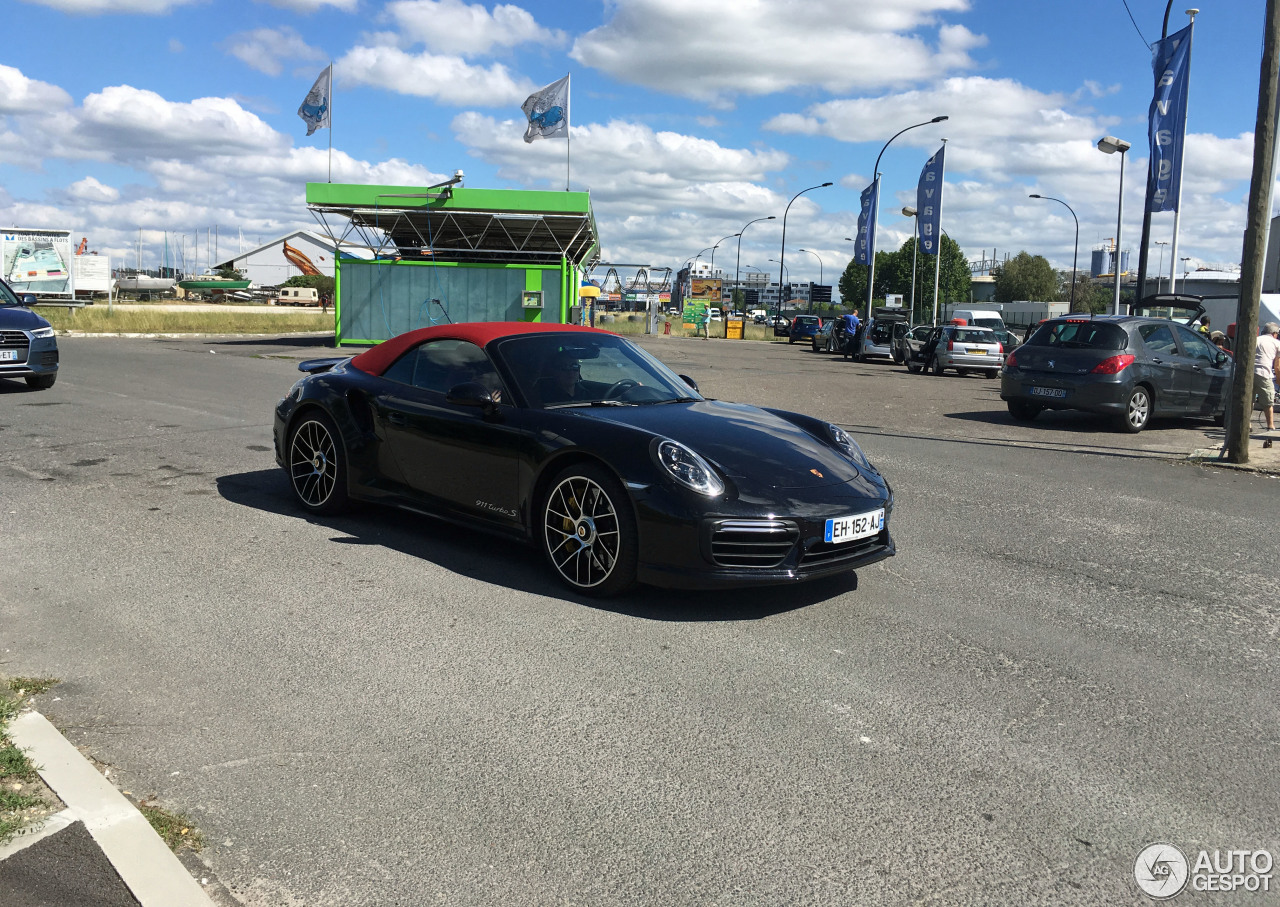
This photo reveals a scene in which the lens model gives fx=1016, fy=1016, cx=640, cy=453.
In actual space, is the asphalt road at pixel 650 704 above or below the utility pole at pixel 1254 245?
below

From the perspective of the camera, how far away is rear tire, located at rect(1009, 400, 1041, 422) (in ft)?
47.5

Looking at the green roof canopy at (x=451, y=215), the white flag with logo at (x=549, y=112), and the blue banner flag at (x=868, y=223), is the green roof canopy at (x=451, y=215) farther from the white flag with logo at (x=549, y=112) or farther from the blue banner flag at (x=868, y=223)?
the blue banner flag at (x=868, y=223)

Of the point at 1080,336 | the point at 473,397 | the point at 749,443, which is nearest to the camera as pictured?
the point at 749,443

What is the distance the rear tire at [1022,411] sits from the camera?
14473mm

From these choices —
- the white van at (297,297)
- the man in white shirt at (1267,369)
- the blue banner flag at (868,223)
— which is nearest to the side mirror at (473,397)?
the man in white shirt at (1267,369)

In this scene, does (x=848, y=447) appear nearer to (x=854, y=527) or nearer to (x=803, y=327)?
(x=854, y=527)

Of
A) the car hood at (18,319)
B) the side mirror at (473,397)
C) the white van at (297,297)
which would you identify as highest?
the white van at (297,297)

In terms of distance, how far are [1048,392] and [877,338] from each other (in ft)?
76.1

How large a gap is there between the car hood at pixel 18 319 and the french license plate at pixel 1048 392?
42.8ft

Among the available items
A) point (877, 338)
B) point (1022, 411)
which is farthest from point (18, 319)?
point (877, 338)

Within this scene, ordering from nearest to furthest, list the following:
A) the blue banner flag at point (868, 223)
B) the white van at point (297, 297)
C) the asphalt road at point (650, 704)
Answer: the asphalt road at point (650, 704), the blue banner flag at point (868, 223), the white van at point (297, 297)

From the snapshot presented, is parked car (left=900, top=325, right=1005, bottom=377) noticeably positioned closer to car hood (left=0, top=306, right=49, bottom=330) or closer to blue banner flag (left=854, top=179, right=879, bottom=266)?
blue banner flag (left=854, top=179, right=879, bottom=266)

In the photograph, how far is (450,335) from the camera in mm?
6168

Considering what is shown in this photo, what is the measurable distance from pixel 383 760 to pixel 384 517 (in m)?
3.66
